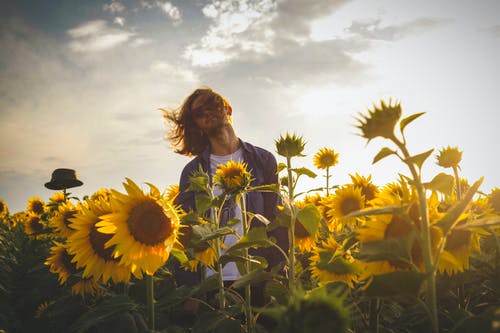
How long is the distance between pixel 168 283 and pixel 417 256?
1.72 metres

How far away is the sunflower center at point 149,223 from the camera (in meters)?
1.77

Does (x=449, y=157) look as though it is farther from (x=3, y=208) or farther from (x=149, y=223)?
(x=3, y=208)

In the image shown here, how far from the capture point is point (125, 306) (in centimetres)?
168

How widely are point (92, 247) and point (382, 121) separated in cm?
188

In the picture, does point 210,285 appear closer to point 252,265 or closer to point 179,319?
point 252,265

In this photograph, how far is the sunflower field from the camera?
928mm

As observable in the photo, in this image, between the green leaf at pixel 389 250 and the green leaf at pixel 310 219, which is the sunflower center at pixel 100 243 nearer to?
the green leaf at pixel 310 219

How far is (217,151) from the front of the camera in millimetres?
4625

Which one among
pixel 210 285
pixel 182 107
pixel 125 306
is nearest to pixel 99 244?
pixel 125 306

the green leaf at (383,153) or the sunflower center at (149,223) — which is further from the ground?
the green leaf at (383,153)

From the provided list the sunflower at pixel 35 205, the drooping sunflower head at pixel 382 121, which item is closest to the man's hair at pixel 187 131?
the drooping sunflower head at pixel 382 121

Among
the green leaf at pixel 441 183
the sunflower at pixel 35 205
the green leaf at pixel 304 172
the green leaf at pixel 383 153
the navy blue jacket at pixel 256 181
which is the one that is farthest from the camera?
the sunflower at pixel 35 205

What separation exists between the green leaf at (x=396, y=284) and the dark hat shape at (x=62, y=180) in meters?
7.28

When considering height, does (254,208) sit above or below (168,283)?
above
